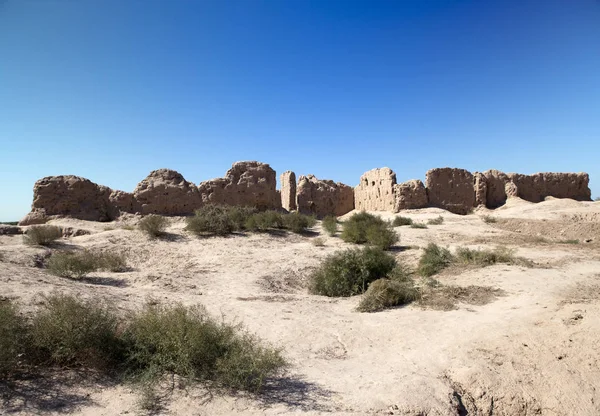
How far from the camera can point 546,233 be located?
15625 millimetres

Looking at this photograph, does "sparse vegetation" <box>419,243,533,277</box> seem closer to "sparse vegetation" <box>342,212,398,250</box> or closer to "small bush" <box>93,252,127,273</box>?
"sparse vegetation" <box>342,212,398,250</box>

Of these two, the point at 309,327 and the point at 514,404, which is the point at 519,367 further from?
the point at 309,327

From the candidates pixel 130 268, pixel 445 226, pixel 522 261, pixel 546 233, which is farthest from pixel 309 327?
pixel 546 233

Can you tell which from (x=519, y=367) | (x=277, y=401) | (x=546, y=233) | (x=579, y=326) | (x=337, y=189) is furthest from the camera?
(x=337, y=189)

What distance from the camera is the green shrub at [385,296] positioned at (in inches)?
267

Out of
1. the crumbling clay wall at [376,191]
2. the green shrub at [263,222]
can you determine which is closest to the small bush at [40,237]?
the green shrub at [263,222]

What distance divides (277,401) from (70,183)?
53.3 feet

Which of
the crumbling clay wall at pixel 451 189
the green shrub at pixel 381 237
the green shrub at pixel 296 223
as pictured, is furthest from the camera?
the crumbling clay wall at pixel 451 189

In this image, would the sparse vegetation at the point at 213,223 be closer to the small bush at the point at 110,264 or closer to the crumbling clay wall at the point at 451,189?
the small bush at the point at 110,264

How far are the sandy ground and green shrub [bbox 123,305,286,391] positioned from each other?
0.64 feet

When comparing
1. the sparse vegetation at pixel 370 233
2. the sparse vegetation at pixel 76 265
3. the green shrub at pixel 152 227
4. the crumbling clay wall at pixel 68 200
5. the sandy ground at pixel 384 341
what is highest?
the crumbling clay wall at pixel 68 200

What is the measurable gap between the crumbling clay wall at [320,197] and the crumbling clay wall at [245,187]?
3.16m

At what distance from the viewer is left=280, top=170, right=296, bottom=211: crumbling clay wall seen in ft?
75.6

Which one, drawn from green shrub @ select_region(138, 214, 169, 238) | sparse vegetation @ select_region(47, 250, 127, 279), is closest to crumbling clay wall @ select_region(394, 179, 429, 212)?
green shrub @ select_region(138, 214, 169, 238)
